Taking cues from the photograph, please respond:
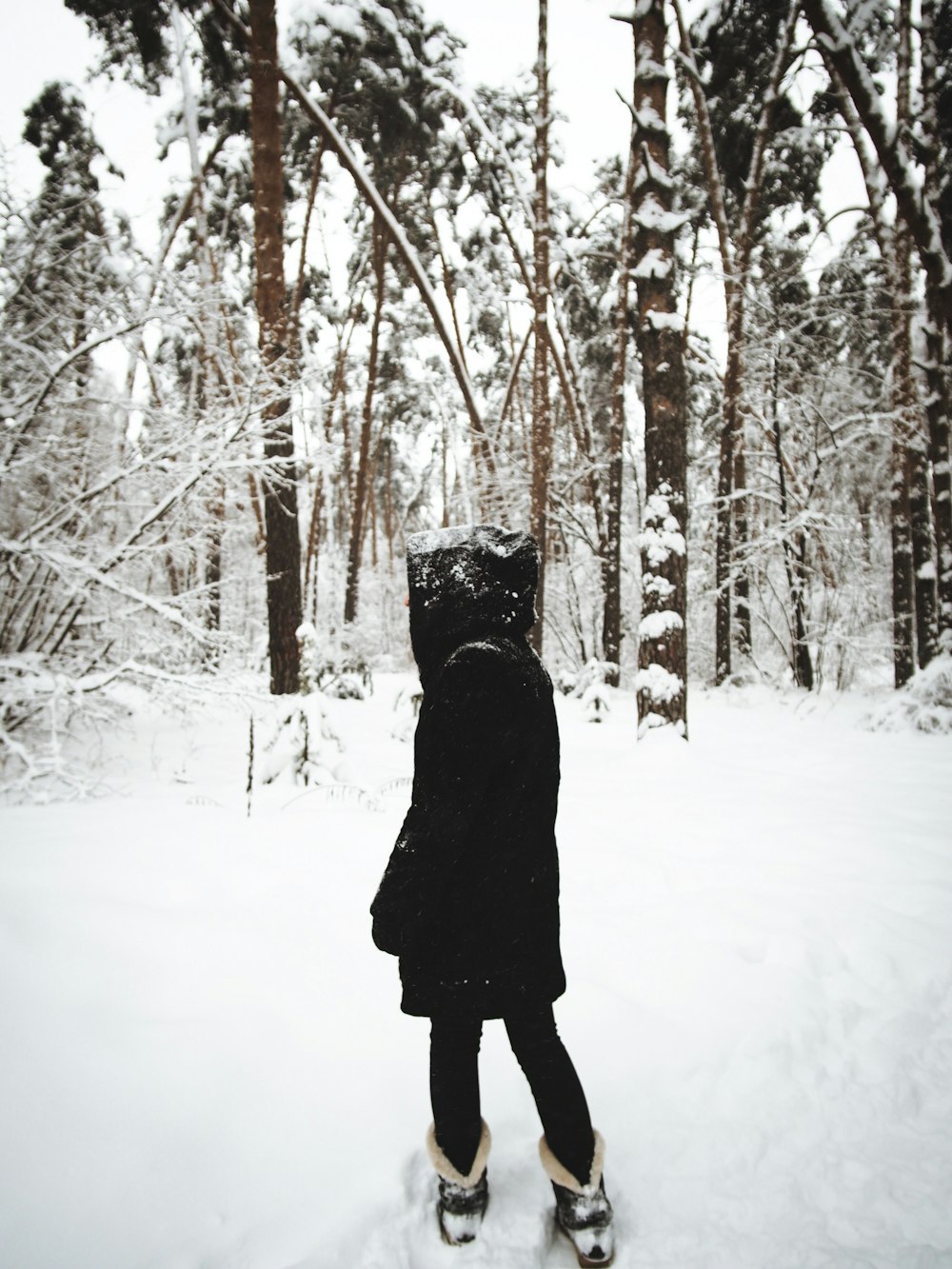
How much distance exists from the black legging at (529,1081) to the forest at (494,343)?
4.06m

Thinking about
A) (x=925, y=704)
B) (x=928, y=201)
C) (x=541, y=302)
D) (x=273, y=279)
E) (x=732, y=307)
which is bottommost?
(x=925, y=704)

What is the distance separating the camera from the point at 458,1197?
5.13ft

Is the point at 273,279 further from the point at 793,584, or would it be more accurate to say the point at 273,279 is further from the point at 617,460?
the point at 793,584

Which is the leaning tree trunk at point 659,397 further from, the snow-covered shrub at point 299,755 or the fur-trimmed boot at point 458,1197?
the fur-trimmed boot at point 458,1197

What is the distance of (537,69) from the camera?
1084 centimetres

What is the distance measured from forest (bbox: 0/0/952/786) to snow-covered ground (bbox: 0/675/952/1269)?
240 centimetres

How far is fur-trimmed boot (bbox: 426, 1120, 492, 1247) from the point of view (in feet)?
5.08

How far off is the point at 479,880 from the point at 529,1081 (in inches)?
21.5

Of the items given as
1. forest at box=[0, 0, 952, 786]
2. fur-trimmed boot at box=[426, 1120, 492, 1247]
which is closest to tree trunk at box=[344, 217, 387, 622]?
→ forest at box=[0, 0, 952, 786]

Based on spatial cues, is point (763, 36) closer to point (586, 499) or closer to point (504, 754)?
point (586, 499)

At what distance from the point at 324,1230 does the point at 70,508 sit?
199 inches

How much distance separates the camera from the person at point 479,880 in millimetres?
1441

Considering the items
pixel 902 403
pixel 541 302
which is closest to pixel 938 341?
pixel 902 403

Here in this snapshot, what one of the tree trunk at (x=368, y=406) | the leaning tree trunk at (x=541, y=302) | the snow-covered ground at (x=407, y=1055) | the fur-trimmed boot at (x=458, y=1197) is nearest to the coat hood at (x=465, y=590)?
the fur-trimmed boot at (x=458, y=1197)
